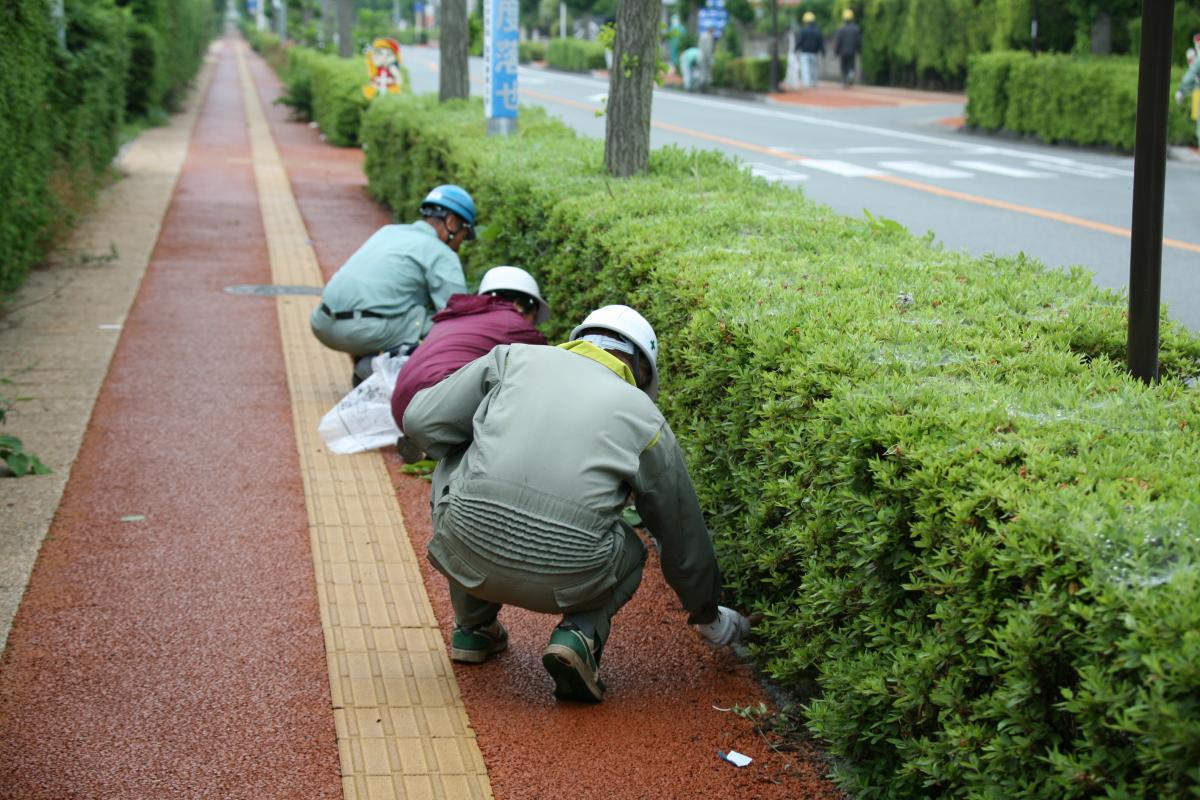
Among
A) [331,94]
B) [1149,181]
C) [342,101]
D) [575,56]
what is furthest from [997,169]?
[575,56]

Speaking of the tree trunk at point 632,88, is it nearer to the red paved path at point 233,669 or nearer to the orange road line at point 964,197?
the red paved path at point 233,669

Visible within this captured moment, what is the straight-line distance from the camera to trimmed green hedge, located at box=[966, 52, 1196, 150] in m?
22.7

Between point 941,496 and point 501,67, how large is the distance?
10200mm

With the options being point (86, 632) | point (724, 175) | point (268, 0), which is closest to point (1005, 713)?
point (86, 632)

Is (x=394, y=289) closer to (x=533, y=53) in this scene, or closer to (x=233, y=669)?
(x=233, y=669)

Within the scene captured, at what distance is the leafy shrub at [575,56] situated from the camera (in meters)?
55.0

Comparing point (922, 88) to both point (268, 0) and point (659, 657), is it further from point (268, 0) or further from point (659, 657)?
point (268, 0)

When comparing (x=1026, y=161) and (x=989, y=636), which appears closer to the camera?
(x=989, y=636)

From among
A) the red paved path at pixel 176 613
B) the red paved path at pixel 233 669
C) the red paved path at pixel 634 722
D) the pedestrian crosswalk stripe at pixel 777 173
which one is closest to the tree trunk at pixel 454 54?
the pedestrian crosswalk stripe at pixel 777 173

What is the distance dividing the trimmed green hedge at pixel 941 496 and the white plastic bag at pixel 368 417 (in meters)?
1.43

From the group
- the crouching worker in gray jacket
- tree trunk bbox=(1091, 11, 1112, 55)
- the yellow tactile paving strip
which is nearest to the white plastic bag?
the yellow tactile paving strip

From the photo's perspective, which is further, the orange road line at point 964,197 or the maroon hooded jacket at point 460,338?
the orange road line at point 964,197

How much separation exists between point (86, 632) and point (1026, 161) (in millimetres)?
18979

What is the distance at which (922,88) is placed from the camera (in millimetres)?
41250
